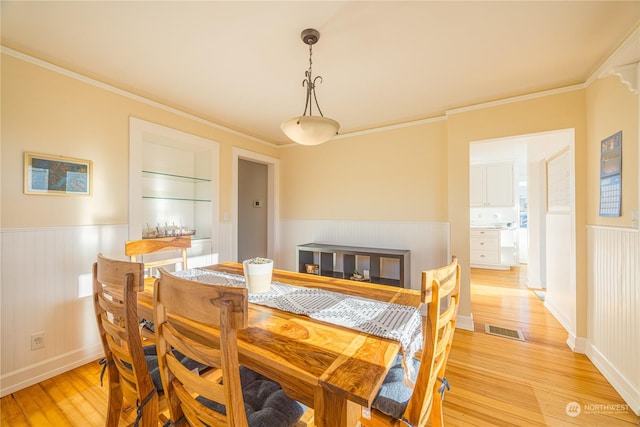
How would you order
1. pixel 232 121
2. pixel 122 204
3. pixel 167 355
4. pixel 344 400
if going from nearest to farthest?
pixel 344 400
pixel 167 355
pixel 122 204
pixel 232 121

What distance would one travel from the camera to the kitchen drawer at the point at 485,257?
17.6 ft

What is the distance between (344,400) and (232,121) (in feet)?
10.9

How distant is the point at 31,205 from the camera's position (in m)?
1.90

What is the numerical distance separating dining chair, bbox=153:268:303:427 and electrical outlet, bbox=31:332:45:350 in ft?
6.09

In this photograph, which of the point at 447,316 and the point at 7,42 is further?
the point at 7,42

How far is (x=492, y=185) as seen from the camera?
5.79 meters

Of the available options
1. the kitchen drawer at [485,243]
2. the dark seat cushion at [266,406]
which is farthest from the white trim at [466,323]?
the kitchen drawer at [485,243]

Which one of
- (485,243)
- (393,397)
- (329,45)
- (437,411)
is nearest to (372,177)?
(329,45)

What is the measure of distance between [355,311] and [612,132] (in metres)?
2.36

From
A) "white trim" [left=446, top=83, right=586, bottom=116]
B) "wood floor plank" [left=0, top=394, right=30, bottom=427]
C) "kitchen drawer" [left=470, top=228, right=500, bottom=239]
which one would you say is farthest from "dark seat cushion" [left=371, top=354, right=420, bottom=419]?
"kitchen drawer" [left=470, top=228, right=500, bottom=239]

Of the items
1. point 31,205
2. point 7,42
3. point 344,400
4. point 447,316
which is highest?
point 7,42

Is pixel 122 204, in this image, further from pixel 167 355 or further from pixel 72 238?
pixel 167 355

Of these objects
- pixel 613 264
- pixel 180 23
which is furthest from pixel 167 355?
pixel 613 264

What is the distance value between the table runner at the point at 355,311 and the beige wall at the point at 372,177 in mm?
2127
